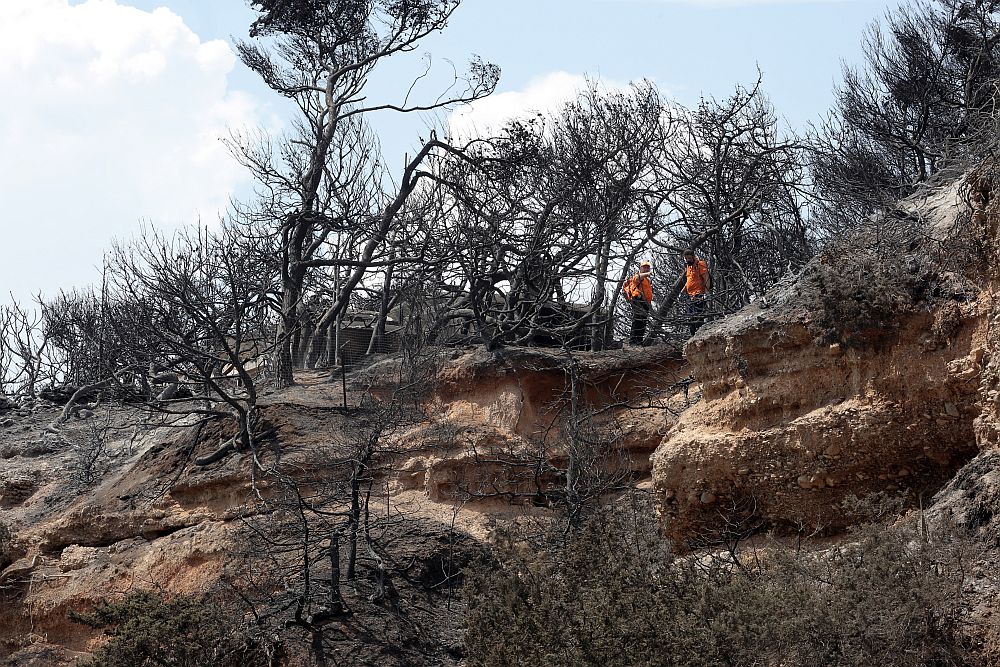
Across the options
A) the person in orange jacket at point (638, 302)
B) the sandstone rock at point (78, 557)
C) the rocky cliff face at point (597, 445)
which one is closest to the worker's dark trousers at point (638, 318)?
the person in orange jacket at point (638, 302)

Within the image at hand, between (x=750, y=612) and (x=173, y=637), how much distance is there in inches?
288

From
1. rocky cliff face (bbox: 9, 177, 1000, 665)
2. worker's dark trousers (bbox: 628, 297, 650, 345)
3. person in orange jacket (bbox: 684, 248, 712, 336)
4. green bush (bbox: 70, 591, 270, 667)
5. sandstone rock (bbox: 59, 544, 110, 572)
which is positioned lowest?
green bush (bbox: 70, 591, 270, 667)

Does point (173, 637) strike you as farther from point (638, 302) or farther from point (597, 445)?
point (638, 302)

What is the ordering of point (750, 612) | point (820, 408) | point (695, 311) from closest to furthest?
point (750, 612)
point (820, 408)
point (695, 311)

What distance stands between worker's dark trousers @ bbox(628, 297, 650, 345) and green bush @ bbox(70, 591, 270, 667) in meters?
7.36

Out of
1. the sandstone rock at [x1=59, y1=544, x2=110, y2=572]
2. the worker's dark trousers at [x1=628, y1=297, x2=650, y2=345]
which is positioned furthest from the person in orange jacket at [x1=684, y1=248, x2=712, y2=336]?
the sandstone rock at [x1=59, y1=544, x2=110, y2=572]

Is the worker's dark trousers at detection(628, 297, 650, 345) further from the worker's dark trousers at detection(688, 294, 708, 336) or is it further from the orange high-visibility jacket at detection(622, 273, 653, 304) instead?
the worker's dark trousers at detection(688, 294, 708, 336)

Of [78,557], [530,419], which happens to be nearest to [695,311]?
[530,419]

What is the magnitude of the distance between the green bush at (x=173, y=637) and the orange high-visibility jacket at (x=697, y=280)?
7802mm

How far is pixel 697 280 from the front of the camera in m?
17.5

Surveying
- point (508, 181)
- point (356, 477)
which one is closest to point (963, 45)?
point (508, 181)

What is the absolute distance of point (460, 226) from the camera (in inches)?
858

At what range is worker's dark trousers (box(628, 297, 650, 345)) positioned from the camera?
1795 cm

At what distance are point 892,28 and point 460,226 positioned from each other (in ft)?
31.5
